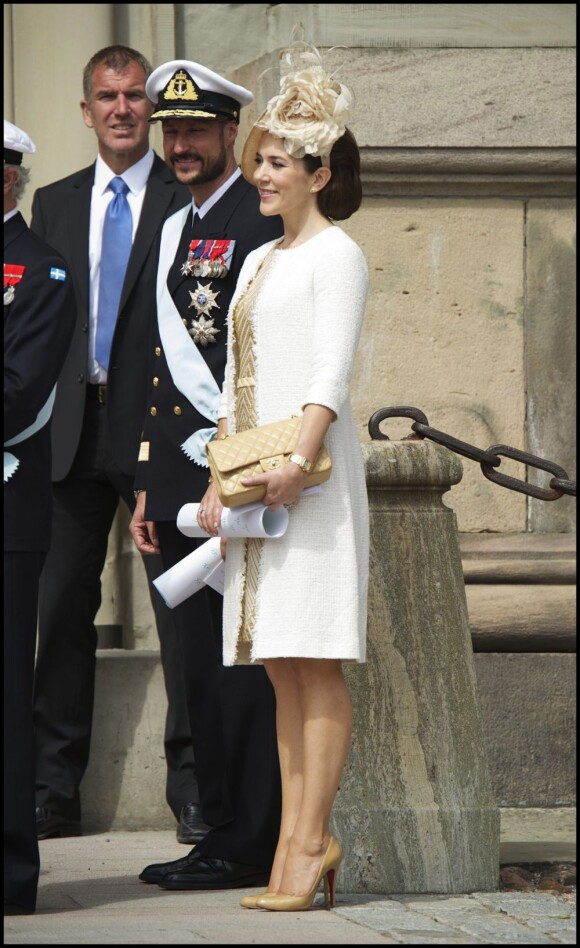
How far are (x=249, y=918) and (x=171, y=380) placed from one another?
141 centimetres

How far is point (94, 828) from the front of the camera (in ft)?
19.1

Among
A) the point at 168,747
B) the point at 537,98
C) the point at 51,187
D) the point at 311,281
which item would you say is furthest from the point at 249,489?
the point at 537,98

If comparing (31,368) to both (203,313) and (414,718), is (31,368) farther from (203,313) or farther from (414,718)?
(414,718)

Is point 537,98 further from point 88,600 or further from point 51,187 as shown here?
point 88,600

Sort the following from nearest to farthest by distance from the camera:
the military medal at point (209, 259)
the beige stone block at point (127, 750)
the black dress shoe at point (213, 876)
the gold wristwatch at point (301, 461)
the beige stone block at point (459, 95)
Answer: the gold wristwatch at point (301, 461) < the black dress shoe at point (213, 876) < the military medal at point (209, 259) < the beige stone block at point (127, 750) < the beige stone block at point (459, 95)

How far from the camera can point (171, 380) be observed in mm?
4832

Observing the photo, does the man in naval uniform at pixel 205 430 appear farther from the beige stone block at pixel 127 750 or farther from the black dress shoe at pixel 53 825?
the beige stone block at pixel 127 750

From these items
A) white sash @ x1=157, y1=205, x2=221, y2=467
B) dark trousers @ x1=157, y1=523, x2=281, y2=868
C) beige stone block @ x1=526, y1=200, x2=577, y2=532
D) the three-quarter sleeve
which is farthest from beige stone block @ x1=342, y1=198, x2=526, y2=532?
the three-quarter sleeve

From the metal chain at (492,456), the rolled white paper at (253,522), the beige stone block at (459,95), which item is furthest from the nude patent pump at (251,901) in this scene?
the beige stone block at (459,95)

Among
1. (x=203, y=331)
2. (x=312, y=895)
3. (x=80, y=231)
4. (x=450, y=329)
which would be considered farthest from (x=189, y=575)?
(x=450, y=329)

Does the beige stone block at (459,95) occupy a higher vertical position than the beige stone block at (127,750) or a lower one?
higher

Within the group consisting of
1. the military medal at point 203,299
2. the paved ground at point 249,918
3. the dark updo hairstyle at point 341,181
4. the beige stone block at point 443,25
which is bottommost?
the paved ground at point 249,918

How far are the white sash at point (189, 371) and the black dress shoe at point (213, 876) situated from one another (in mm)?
992

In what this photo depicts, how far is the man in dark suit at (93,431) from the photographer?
18.4 feet
